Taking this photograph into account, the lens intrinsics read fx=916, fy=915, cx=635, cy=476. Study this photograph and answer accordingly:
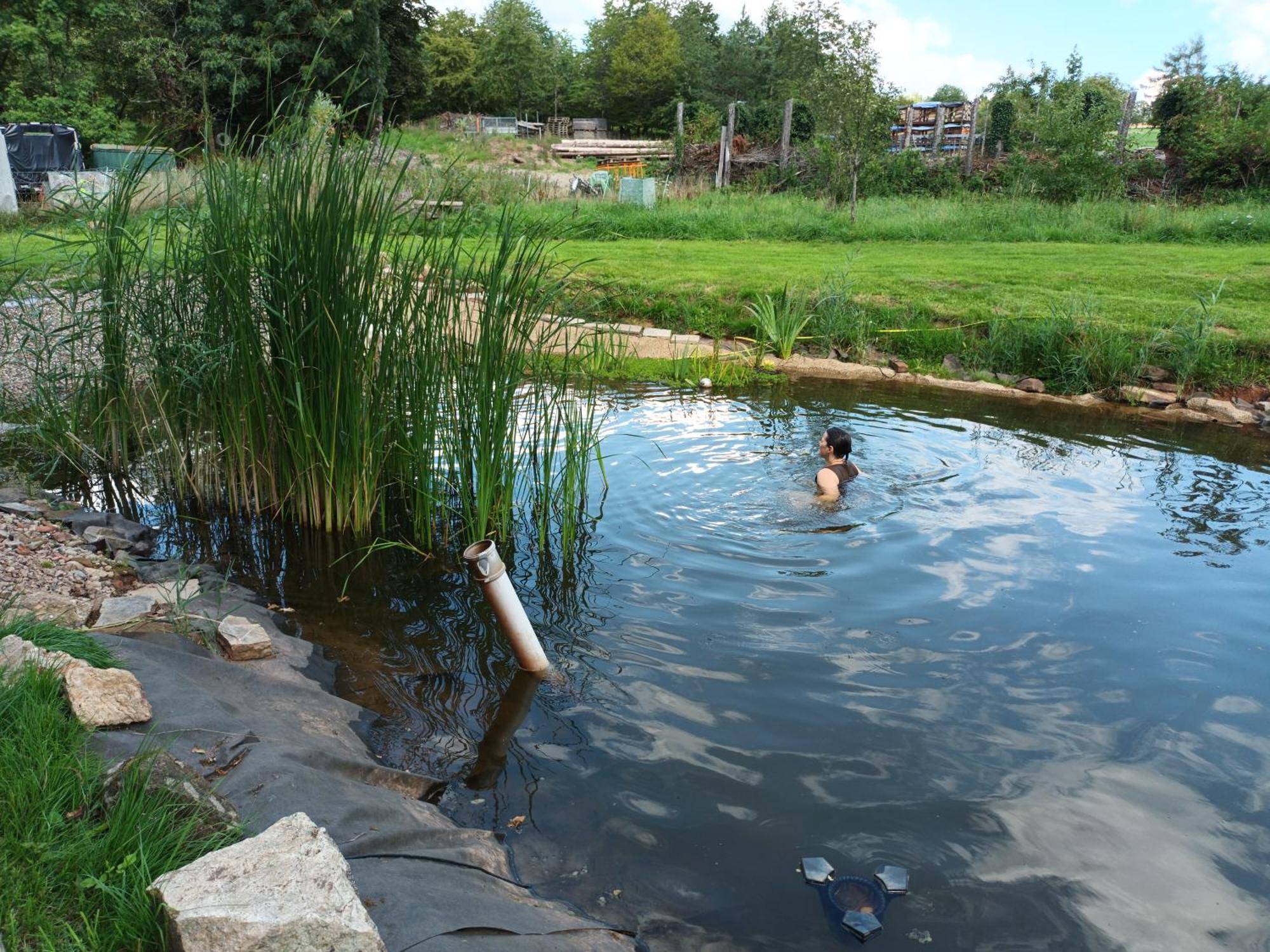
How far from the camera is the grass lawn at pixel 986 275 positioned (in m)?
10.5

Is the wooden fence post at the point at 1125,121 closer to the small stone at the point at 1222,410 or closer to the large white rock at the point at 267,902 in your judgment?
the small stone at the point at 1222,410

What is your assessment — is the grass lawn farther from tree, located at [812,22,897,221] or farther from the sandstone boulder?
tree, located at [812,22,897,221]

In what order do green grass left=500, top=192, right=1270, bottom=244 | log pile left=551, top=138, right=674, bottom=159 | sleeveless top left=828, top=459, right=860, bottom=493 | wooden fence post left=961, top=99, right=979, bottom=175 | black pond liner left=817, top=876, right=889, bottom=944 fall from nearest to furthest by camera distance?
black pond liner left=817, top=876, right=889, bottom=944
sleeveless top left=828, top=459, right=860, bottom=493
green grass left=500, top=192, right=1270, bottom=244
wooden fence post left=961, top=99, right=979, bottom=175
log pile left=551, top=138, right=674, bottom=159

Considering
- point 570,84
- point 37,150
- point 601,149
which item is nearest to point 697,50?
point 570,84

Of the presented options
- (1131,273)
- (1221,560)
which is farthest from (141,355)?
(1131,273)

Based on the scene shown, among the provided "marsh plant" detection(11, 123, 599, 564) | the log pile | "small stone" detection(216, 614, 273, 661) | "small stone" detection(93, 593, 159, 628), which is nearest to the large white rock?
"small stone" detection(216, 614, 273, 661)

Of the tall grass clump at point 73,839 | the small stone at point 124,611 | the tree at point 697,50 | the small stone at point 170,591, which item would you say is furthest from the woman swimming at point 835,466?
the tree at point 697,50

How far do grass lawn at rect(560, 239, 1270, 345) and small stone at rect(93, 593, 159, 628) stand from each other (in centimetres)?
802

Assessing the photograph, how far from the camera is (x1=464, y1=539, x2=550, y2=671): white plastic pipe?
3.81m

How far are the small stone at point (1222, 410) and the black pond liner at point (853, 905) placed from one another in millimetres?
7664

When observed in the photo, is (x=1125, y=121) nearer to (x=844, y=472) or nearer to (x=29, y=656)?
(x=844, y=472)

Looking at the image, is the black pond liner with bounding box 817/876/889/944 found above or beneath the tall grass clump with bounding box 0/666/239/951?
beneath

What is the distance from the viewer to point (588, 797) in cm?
338

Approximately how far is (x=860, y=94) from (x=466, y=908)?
16126 mm
